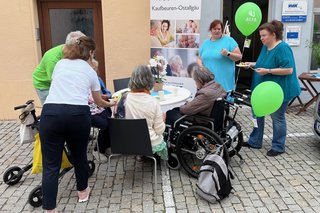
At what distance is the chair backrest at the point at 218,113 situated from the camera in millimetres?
3482

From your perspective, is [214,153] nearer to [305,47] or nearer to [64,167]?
[64,167]

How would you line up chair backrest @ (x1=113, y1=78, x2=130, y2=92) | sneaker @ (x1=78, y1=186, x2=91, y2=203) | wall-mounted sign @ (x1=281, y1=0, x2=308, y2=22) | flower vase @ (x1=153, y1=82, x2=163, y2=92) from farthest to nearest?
wall-mounted sign @ (x1=281, y1=0, x2=308, y2=22)
chair backrest @ (x1=113, y1=78, x2=130, y2=92)
flower vase @ (x1=153, y1=82, x2=163, y2=92)
sneaker @ (x1=78, y1=186, x2=91, y2=203)

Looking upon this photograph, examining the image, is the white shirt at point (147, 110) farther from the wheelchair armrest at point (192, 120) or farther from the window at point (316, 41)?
the window at point (316, 41)

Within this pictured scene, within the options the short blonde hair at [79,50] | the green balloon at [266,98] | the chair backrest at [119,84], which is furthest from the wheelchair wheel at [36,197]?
the green balloon at [266,98]

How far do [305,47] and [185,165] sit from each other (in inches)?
153

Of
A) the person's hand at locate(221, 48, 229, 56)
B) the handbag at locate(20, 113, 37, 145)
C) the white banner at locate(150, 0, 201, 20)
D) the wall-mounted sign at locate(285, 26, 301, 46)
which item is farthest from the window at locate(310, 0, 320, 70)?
the handbag at locate(20, 113, 37, 145)

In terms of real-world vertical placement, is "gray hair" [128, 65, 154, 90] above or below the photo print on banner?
below

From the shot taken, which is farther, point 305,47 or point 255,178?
A: point 305,47

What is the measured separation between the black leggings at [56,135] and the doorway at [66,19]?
3597 millimetres

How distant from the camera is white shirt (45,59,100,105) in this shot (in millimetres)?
2686

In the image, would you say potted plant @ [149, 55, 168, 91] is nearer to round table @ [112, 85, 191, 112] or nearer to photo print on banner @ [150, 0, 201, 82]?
round table @ [112, 85, 191, 112]

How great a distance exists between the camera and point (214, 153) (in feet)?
10.8

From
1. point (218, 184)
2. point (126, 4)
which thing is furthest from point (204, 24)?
point (218, 184)

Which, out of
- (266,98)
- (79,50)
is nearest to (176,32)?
(266,98)
